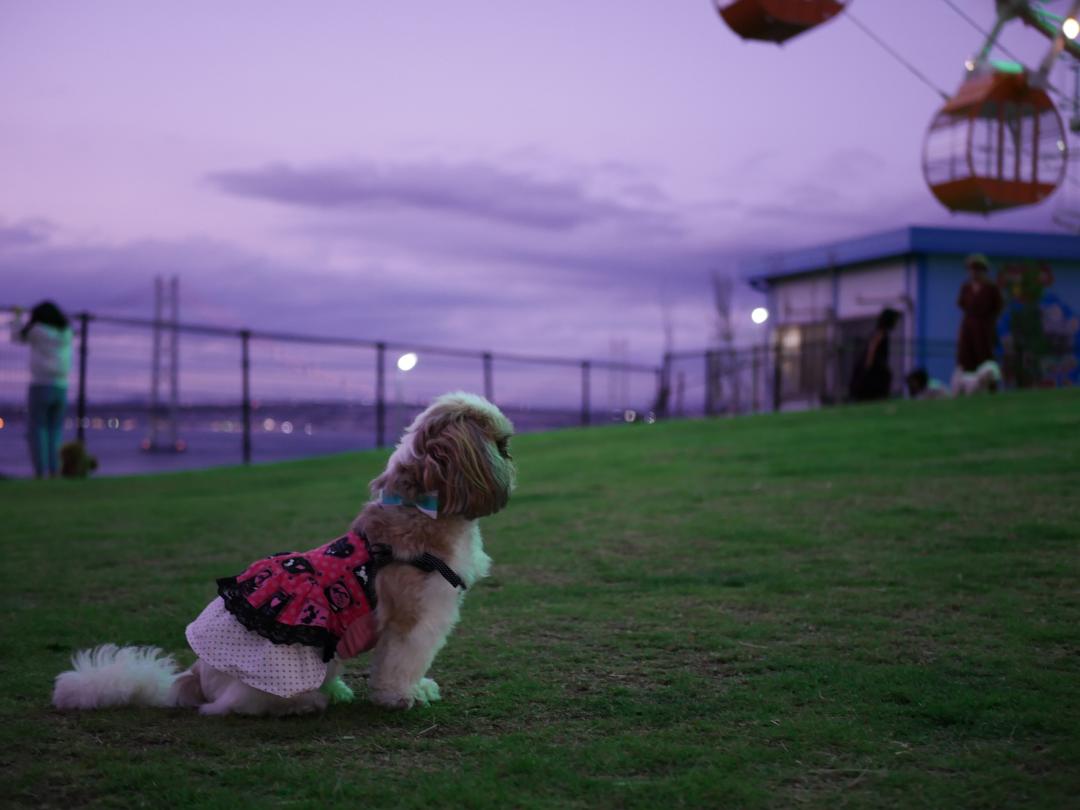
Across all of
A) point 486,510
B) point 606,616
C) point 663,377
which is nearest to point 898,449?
point 606,616

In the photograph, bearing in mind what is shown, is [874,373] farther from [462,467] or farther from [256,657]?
[256,657]

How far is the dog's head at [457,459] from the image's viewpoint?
10.1 ft

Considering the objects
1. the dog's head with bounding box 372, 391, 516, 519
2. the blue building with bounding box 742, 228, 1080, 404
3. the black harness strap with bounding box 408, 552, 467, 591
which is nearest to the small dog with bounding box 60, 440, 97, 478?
the dog's head with bounding box 372, 391, 516, 519

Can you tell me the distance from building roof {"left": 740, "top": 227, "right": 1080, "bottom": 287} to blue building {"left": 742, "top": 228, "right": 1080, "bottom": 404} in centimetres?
3

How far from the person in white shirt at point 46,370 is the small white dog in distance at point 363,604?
405 inches

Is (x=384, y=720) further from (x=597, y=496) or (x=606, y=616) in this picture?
(x=597, y=496)

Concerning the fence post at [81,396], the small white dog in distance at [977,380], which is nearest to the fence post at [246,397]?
the fence post at [81,396]

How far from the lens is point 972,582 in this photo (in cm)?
474

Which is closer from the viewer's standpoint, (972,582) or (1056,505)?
(972,582)

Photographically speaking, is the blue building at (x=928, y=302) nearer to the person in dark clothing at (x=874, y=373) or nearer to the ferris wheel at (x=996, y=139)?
the person in dark clothing at (x=874, y=373)

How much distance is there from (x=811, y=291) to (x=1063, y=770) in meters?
28.3

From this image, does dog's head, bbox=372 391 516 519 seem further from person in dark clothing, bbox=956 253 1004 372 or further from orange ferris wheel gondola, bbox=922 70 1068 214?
person in dark clothing, bbox=956 253 1004 372

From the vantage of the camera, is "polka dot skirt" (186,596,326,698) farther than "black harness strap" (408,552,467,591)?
No

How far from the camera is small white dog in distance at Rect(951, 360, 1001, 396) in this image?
16641 millimetres
